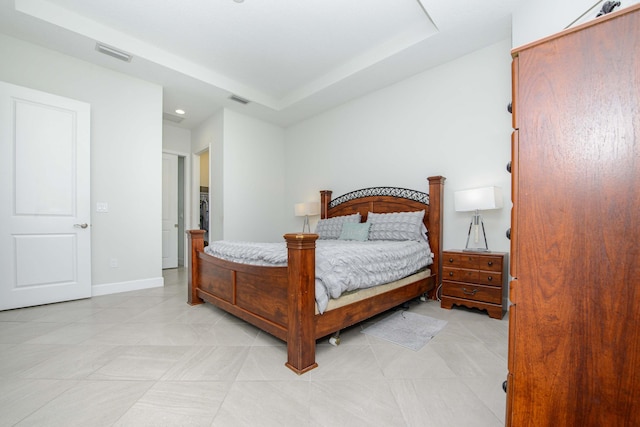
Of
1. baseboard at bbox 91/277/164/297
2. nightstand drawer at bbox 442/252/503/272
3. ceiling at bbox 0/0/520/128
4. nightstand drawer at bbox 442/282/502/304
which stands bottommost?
baseboard at bbox 91/277/164/297

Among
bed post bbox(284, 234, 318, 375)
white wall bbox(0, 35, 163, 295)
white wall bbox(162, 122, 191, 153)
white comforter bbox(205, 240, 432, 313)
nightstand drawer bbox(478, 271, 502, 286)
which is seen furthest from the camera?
white wall bbox(162, 122, 191, 153)

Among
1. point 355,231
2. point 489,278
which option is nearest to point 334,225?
point 355,231

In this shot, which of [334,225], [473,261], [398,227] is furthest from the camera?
[334,225]

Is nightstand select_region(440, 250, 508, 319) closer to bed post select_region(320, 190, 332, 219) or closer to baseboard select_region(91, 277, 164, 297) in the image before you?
bed post select_region(320, 190, 332, 219)

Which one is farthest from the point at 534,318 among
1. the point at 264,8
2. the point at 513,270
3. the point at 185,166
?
the point at 185,166

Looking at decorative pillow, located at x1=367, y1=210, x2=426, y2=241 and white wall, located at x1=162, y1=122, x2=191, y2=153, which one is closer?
decorative pillow, located at x1=367, y1=210, x2=426, y2=241

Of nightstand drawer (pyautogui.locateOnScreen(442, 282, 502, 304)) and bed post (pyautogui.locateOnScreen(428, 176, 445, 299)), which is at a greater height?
bed post (pyautogui.locateOnScreen(428, 176, 445, 299))

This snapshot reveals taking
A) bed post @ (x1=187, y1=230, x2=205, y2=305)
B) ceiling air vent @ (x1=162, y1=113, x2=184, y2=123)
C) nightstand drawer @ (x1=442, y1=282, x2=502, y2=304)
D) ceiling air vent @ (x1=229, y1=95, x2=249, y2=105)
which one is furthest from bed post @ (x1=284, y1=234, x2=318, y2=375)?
ceiling air vent @ (x1=162, y1=113, x2=184, y2=123)

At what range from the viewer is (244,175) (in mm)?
4805

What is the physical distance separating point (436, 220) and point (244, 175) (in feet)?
10.7

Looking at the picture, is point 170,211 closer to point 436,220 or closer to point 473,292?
point 436,220

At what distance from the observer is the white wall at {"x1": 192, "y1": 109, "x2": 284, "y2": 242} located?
4.56 m

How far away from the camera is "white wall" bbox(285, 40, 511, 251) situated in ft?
9.48

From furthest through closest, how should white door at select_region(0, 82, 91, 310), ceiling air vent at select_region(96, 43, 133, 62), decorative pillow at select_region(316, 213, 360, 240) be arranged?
1. decorative pillow at select_region(316, 213, 360, 240)
2. ceiling air vent at select_region(96, 43, 133, 62)
3. white door at select_region(0, 82, 91, 310)
